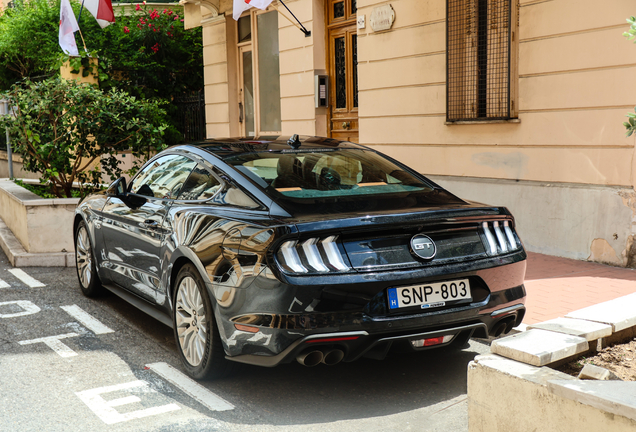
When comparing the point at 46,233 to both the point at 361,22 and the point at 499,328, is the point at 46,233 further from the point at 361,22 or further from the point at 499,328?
the point at 499,328

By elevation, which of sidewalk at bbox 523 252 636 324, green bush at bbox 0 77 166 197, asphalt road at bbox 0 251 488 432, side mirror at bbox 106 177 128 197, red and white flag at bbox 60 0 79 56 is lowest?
asphalt road at bbox 0 251 488 432

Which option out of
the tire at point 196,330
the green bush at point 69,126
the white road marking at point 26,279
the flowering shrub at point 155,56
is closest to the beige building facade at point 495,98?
the green bush at point 69,126

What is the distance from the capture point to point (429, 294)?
3643 millimetres

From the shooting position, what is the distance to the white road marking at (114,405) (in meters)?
3.68

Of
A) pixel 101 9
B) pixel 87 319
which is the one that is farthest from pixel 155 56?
pixel 87 319

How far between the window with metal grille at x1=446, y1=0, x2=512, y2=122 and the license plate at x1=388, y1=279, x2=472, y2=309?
15.7 ft

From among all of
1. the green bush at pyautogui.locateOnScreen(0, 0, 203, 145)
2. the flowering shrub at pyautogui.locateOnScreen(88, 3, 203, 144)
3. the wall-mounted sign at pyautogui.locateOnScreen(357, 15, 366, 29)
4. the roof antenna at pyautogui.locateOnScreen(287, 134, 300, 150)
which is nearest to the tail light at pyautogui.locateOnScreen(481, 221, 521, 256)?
the roof antenna at pyautogui.locateOnScreen(287, 134, 300, 150)

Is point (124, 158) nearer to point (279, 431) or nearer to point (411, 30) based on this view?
point (411, 30)

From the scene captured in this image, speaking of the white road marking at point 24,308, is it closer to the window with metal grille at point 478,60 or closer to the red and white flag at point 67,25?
the window with metal grille at point 478,60

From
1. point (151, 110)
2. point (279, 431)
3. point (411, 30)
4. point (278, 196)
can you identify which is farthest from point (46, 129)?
point (279, 431)

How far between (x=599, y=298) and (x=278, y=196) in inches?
Result: 128

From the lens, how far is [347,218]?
3.62m

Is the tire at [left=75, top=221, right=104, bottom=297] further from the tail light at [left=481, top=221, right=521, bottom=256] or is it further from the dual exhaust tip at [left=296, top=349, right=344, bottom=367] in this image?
the tail light at [left=481, top=221, right=521, bottom=256]

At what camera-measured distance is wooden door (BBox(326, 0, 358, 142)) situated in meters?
11.2
